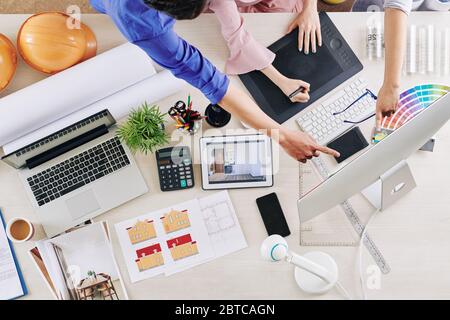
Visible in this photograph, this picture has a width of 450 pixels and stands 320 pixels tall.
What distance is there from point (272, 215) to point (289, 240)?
0.29 ft

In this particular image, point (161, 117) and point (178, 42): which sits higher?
point (178, 42)

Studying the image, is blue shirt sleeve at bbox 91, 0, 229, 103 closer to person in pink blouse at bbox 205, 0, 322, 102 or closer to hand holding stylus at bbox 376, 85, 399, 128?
person in pink blouse at bbox 205, 0, 322, 102

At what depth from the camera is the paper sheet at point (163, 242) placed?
52.7 inches

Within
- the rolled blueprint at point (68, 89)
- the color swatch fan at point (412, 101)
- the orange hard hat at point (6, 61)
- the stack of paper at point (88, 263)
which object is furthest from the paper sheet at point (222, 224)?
the orange hard hat at point (6, 61)

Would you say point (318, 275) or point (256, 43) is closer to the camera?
point (318, 275)

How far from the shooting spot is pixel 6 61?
1284 mm

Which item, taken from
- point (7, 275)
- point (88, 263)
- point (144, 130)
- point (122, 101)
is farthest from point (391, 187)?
point (7, 275)

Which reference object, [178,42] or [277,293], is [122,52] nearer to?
[178,42]

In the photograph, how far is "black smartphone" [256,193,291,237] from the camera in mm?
1329

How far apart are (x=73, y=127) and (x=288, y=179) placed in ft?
2.10

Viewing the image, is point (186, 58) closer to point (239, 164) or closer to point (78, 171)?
point (239, 164)

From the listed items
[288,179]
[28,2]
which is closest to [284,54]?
[288,179]

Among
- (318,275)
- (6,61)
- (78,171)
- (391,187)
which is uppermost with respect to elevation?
(6,61)

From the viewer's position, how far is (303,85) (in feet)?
4.47
